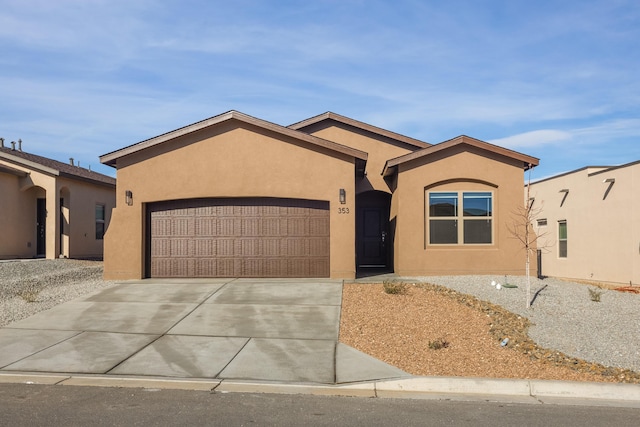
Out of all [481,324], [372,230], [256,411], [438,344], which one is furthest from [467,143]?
[256,411]

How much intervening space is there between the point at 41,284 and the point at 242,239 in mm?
5441

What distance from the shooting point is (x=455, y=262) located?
16.2 m

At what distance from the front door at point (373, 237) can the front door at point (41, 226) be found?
12.5 m

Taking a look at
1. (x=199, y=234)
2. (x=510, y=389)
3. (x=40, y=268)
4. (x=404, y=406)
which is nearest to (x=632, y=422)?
(x=510, y=389)

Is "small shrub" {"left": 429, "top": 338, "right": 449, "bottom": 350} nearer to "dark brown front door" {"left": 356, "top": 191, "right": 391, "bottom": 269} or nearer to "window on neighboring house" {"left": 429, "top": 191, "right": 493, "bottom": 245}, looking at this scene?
"window on neighboring house" {"left": 429, "top": 191, "right": 493, "bottom": 245}

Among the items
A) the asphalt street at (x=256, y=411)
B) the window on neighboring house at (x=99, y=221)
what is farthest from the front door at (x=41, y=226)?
the asphalt street at (x=256, y=411)

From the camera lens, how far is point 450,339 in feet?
32.3

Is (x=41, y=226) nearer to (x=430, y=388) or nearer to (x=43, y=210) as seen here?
(x=43, y=210)

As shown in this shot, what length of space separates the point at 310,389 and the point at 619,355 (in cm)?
507

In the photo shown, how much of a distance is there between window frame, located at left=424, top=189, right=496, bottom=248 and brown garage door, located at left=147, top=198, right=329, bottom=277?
10.1 ft

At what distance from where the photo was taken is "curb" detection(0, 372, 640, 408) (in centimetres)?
740

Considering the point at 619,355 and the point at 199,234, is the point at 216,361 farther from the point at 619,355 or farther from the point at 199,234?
the point at 199,234

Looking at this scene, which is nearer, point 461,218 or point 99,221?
point 461,218

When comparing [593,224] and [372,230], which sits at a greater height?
[593,224]
